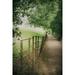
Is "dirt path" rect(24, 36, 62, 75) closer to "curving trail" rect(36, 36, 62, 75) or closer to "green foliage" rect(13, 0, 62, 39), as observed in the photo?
"curving trail" rect(36, 36, 62, 75)

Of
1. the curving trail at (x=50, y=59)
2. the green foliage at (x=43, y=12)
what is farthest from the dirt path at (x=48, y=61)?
the green foliage at (x=43, y=12)

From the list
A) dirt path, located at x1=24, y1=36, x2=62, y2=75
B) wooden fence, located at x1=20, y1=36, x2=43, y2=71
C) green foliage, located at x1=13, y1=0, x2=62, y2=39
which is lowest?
dirt path, located at x1=24, y1=36, x2=62, y2=75

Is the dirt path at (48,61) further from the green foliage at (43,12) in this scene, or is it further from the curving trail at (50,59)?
the green foliage at (43,12)

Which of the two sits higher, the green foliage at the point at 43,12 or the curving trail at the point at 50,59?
the green foliage at the point at 43,12

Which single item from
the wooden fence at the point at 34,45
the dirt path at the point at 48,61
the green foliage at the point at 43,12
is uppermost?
the green foliage at the point at 43,12

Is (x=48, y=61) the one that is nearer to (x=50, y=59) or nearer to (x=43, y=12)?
(x=50, y=59)

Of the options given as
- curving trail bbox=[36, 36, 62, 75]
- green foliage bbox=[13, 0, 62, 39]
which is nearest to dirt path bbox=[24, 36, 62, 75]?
curving trail bbox=[36, 36, 62, 75]

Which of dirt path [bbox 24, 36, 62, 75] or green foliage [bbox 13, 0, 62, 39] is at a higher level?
green foliage [bbox 13, 0, 62, 39]
